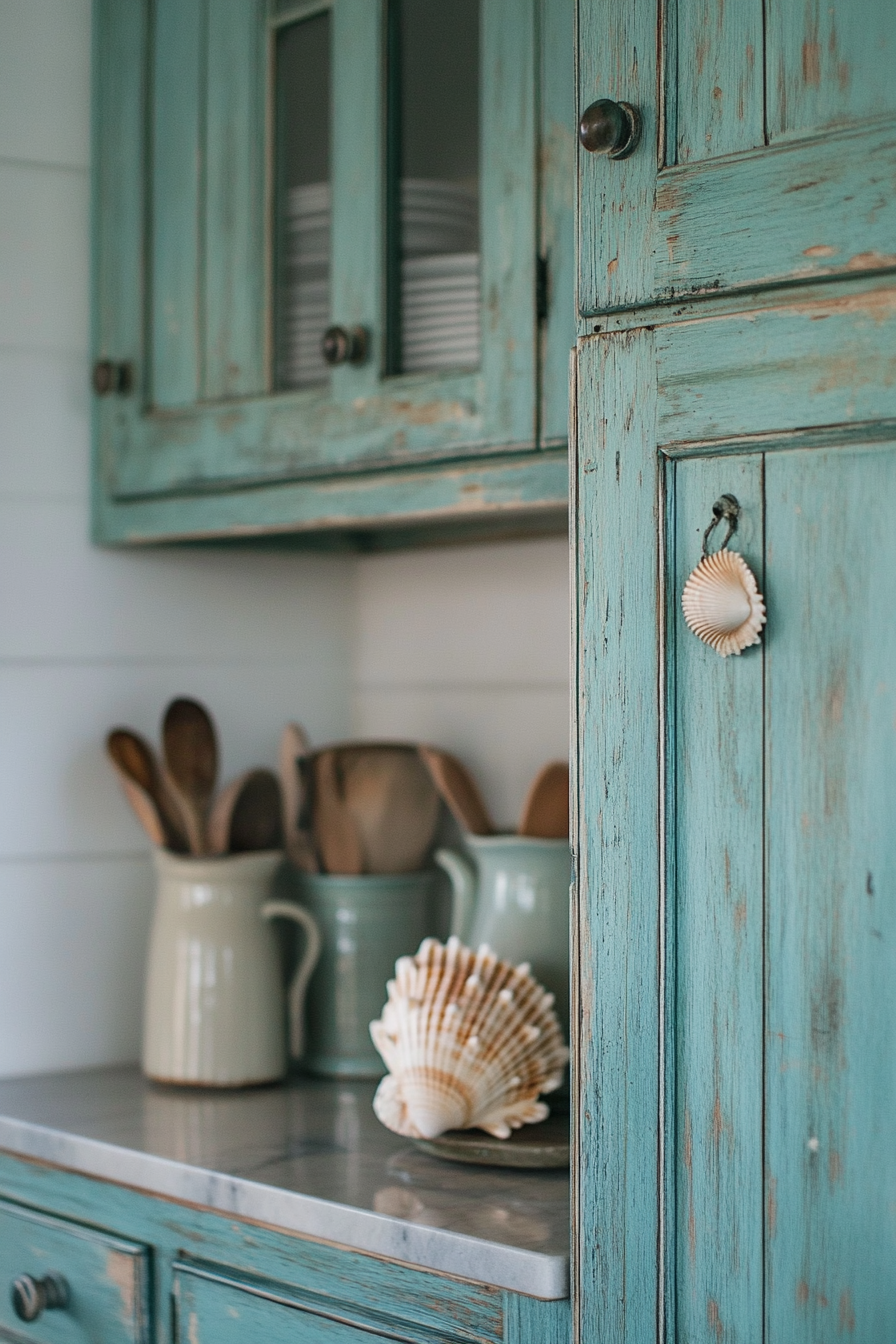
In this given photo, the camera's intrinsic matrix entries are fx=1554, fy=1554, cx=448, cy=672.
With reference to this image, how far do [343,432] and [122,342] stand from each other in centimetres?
40

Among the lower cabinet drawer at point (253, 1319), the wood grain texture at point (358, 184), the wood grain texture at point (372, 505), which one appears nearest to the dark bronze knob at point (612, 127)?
the wood grain texture at point (372, 505)

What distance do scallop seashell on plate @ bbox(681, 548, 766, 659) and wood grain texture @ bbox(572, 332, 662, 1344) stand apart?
1.4 inches

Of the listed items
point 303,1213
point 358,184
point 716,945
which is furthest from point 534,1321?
point 358,184

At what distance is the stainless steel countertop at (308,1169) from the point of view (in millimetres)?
1156

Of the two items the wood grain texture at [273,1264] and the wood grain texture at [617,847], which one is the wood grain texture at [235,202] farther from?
the wood grain texture at [273,1264]

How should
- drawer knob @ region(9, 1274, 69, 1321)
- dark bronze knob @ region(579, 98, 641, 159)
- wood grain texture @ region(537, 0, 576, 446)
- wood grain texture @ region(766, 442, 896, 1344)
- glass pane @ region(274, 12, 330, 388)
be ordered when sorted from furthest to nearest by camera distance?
1. glass pane @ region(274, 12, 330, 388)
2. drawer knob @ region(9, 1274, 69, 1321)
3. wood grain texture @ region(537, 0, 576, 446)
4. dark bronze knob @ region(579, 98, 641, 159)
5. wood grain texture @ region(766, 442, 896, 1344)

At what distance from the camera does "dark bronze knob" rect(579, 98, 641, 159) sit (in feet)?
3.38

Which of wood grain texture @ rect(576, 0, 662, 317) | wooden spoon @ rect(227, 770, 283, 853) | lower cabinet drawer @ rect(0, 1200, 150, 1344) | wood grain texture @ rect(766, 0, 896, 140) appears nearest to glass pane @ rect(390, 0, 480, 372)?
wood grain texture @ rect(576, 0, 662, 317)

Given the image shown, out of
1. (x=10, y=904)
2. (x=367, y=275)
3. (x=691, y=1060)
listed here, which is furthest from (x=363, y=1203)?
(x=367, y=275)

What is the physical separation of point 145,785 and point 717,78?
43.3 inches

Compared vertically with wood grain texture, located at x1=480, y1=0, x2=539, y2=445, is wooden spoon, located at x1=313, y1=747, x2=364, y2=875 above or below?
below

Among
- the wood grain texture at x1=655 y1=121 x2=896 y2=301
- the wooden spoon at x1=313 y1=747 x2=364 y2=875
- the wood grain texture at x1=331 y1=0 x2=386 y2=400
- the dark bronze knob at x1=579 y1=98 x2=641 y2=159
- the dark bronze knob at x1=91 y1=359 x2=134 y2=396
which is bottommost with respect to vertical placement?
the wooden spoon at x1=313 y1=747 x2=364 y2=875

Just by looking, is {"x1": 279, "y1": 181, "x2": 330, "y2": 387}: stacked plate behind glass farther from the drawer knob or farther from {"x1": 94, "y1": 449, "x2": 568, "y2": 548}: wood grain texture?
the drawer knob

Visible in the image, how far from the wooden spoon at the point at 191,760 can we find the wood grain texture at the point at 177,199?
1.19ft
